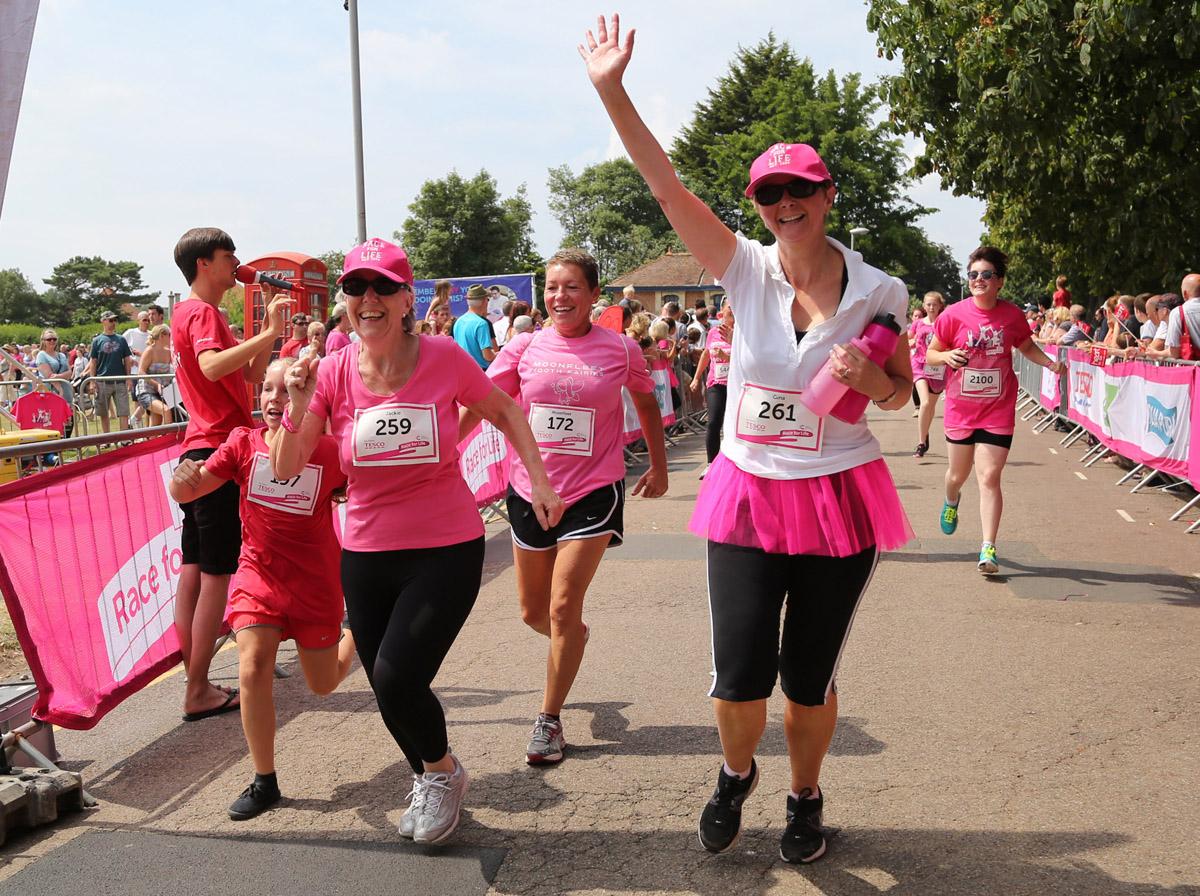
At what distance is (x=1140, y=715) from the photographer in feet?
16.8

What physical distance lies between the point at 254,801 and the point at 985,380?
5816 millimetres

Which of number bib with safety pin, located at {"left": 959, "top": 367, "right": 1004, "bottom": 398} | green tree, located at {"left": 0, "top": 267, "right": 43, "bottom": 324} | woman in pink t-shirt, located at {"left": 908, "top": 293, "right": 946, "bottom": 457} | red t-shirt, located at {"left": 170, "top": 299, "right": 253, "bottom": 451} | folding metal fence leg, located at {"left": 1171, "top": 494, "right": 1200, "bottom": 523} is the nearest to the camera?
red t-shirt, located at {"left": 170, "top": 299, "right": 253, "bottom": 451}

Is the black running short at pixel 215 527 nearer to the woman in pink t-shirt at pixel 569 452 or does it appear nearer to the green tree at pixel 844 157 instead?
the woman in pink t-shirt at pixel 569 452

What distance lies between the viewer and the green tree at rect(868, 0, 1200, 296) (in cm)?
1186

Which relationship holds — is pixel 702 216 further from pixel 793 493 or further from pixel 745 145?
pixel 745 145

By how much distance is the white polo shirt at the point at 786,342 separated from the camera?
11.6 ft

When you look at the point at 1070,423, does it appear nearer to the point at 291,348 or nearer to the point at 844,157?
the point at 291,348

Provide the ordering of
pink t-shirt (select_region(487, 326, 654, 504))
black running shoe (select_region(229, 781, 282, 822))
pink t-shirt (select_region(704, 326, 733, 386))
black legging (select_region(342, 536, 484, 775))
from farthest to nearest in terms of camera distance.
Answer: pink t-shirt (select_region(704, 326, 733, 386))
pink t-shirt (select_region(487, 326, 654, 504))
black running shoe (select_region(229, 781, 282, 822))
black legging (select_region(342, 536, 484, 775))

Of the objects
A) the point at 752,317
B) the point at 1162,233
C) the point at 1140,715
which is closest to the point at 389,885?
the point at 752,317

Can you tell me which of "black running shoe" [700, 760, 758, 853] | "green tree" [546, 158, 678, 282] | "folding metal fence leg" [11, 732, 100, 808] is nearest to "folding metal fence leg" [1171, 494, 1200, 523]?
"black running shoe" [700, 760, 758, 853]

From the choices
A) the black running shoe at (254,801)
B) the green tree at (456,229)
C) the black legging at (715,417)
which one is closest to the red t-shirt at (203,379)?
the black running shoe at (254,801)

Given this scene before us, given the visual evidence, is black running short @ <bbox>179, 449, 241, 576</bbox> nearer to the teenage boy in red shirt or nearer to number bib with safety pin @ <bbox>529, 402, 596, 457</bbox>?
the teenage boy in red shirt

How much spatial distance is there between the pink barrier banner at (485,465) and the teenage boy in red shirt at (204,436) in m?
4.33

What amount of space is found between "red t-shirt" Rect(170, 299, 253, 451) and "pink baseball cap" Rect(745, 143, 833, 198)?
111 inches
